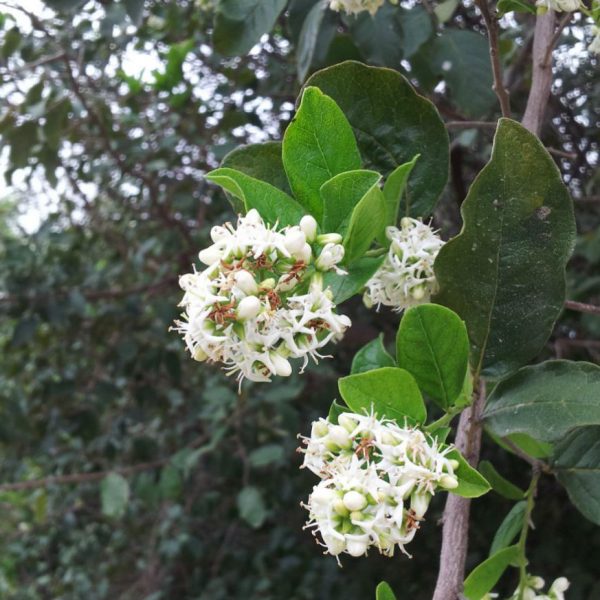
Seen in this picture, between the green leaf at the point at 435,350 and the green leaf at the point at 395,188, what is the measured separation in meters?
0.13

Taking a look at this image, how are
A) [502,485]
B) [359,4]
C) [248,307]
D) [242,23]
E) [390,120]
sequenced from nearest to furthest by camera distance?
[248,307] < [390,120] < [502,485] < [359,4] < [242,23]

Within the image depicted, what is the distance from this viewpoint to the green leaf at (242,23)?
4.43 ft

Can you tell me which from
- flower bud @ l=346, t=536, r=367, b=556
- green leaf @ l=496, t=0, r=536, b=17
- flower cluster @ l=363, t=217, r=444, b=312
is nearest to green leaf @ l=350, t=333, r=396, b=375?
flower cluster @ l=363, t=217, r=444, b=312

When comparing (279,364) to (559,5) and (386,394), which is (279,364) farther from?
(559,5)

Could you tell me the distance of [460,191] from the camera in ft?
6.59

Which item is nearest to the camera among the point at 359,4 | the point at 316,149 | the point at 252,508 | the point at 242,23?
the point at 316,149

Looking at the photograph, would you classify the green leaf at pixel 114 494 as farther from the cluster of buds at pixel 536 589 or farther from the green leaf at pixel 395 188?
the green leaf at pixel 395 188

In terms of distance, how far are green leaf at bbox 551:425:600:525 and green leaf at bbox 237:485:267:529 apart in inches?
56.0

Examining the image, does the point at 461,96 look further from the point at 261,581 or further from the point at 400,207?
the point at 261,581

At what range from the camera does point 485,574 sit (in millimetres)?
811

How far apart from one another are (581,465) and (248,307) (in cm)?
49

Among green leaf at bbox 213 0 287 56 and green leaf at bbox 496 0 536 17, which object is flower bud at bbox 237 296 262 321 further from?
green leaf at bbox 213 0 287 56

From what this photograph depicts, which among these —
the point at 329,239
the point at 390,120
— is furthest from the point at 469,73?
the point at 329,239

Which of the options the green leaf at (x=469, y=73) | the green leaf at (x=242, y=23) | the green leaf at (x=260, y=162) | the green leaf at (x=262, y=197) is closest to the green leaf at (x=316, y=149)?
the green leaf at (x=262, y=197)
